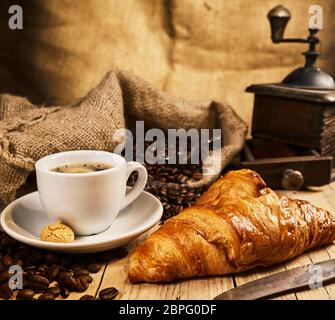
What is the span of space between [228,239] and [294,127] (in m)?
0.87

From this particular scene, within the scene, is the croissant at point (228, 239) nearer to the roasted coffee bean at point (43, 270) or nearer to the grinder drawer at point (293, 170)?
the roasted coffee bean at point (43, 270)

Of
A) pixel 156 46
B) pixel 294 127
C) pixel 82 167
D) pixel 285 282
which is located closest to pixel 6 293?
pixel 82 167

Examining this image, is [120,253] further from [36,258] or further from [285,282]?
[285,282]

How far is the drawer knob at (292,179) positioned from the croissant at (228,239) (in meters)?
0.43

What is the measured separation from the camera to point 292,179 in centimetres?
175

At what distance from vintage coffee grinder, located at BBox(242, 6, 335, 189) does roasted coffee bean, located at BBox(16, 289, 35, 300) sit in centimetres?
89

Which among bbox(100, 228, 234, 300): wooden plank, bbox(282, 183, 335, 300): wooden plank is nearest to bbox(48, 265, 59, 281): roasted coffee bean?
bbox(100, 228, 234, 300): wooden plank

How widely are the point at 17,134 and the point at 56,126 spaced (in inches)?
5.1

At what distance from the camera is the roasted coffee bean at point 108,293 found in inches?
44.6

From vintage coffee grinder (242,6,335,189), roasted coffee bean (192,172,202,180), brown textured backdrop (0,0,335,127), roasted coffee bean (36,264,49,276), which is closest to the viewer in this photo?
roasted coffee bean (36,264,49,276)

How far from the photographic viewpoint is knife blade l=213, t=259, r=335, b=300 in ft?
3.64

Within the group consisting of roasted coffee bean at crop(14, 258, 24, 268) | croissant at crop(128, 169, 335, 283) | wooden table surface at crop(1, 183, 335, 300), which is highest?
croissant at crop(128, 169, 335, 283)

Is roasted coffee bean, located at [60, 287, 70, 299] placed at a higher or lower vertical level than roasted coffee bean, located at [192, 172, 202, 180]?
lower

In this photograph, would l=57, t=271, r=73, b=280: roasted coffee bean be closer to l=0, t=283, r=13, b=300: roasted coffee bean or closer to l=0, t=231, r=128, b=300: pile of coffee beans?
l=0, t=231, r=128, b=300: pile of coffee beans
